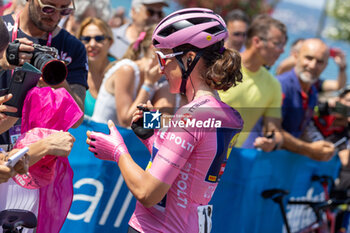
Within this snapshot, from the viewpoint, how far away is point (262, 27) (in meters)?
5.59

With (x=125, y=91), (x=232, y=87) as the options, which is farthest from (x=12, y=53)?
(x=232, y=87)

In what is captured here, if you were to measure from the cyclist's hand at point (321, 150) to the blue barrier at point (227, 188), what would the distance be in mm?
111

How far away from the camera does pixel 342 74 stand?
7.96 meters

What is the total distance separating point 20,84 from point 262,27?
3.48 metres

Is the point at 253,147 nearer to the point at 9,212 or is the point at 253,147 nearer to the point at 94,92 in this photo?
the point at 94,92

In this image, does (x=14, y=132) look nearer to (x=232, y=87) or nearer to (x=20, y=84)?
(x=20, y=84)

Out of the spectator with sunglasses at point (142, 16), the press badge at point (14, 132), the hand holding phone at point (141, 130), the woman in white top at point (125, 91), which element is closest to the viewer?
the hand holding phone at point (141, 130)

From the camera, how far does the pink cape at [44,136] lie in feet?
9.08

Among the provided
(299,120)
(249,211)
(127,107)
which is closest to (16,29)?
(127,107)

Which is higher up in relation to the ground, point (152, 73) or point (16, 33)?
point (152, 73)

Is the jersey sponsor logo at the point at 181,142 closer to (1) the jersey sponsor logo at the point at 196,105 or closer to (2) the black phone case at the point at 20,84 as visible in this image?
(1) the jersey sponsor logo at the point at 196,105

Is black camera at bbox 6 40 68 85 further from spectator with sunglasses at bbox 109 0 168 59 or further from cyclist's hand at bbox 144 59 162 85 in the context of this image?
spectator with sunglasses at bbox 109 0 168 59

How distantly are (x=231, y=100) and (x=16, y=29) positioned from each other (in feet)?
7.61

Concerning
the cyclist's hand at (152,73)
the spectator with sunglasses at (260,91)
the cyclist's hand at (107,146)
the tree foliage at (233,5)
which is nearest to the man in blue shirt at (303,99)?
the spectator with sunglasses at (260,91)
